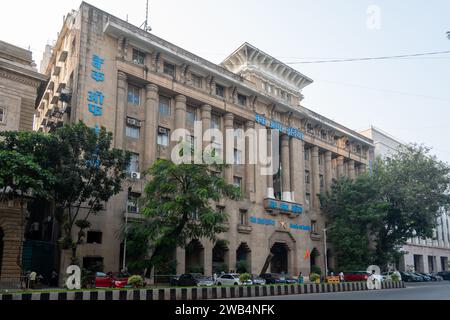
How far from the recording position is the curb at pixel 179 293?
57.6ft

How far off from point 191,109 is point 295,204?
51.6 feet

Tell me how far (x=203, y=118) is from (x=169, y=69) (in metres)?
5.42

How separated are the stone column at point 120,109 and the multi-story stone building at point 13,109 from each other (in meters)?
6.34

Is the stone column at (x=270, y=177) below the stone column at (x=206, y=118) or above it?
below

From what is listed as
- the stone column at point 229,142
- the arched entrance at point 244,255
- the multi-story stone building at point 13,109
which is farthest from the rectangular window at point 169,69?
the arched entrance at point 244,255

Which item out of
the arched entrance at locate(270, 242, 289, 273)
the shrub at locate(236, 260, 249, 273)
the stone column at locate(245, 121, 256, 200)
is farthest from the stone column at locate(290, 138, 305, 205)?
the shrub at locate(236, 260, 249, 273)

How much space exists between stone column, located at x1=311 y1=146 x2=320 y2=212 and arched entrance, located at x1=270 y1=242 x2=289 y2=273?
7.24m

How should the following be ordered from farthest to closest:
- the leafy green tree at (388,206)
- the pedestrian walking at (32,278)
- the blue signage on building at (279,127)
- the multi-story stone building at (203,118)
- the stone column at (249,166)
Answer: the blue signage on building at (279,127) → the leafy green tree at (388,206) → the stone column at (249,166) → the multi-story stone building at (203,118) → the pedestrian walking at (32,278)

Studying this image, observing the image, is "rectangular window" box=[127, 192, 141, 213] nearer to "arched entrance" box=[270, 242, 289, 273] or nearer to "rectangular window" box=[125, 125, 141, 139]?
"rectangular window" box=[125, 125, 141, 139]

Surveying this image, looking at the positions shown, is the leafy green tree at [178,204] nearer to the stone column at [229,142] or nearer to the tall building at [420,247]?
the stone column at [229,142]

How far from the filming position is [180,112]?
38.6m
